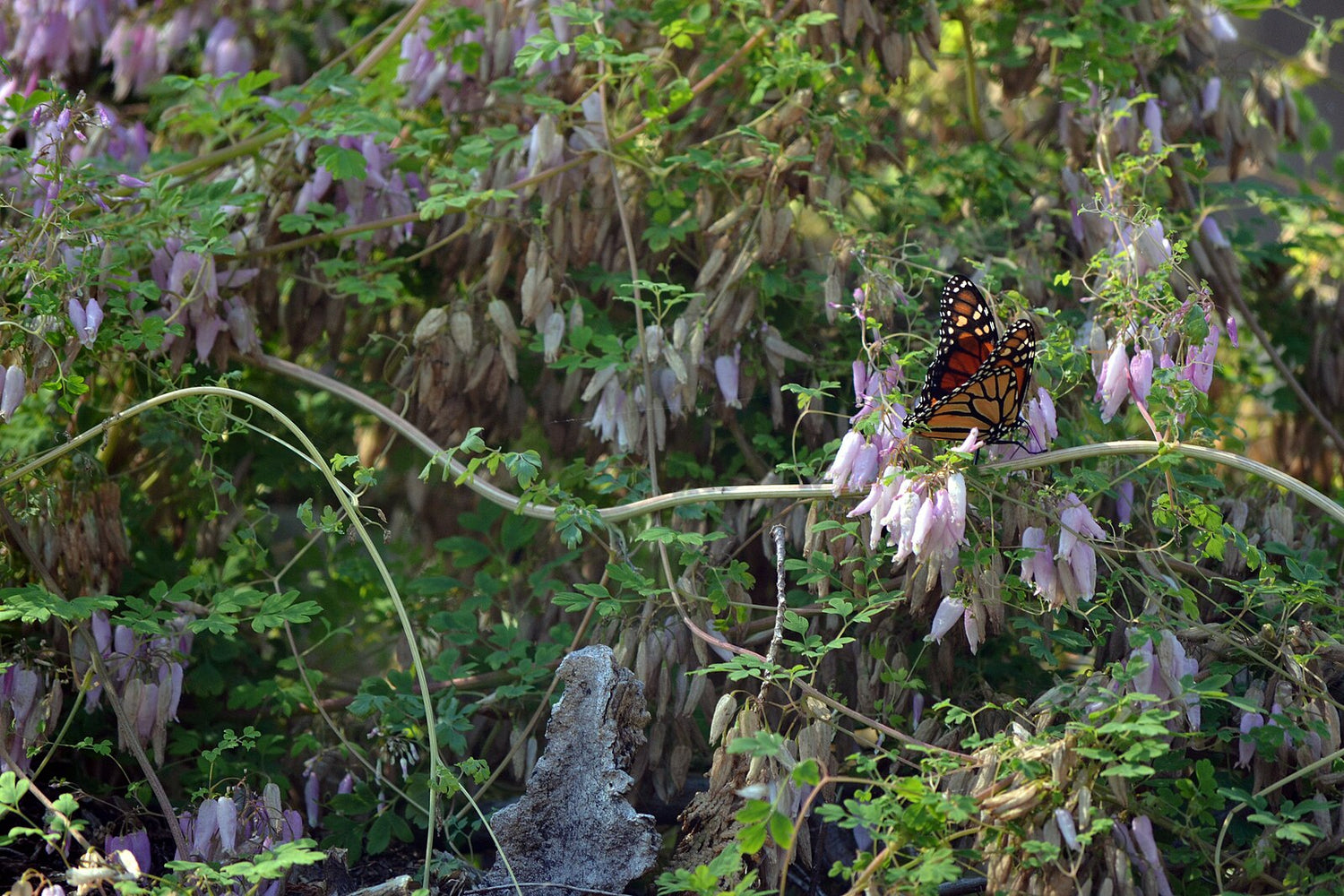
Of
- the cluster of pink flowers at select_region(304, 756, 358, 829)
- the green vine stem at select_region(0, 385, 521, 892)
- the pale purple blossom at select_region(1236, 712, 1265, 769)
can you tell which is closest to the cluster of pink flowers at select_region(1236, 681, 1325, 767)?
the pale purple blossom at select_region(1236, 712, 1265, 769)

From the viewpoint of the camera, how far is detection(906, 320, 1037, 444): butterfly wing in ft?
7.61

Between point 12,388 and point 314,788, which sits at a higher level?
point 12,388

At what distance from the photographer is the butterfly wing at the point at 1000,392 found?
2320mm

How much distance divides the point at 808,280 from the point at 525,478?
1.10 metres

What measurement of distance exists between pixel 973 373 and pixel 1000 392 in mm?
194

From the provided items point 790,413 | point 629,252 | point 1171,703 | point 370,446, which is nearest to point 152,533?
point 370,446

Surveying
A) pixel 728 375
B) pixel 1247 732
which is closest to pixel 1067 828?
pixel 1247 732

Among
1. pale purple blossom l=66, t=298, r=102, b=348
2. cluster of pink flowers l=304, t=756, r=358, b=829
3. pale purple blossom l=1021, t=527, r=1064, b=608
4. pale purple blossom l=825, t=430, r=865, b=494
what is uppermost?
pale purple blossom l=66, t=298, r=102, b=348

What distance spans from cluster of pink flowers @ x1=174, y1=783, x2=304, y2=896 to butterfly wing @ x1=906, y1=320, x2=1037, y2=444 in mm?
1490

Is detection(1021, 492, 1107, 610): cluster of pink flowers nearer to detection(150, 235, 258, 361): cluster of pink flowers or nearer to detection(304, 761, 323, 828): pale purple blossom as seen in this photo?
detection(304, 761, 323, 828): pale purple blossom

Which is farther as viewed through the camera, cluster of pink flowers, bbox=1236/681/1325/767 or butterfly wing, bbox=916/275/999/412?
butterfly wing, bbox=916/275/999/412

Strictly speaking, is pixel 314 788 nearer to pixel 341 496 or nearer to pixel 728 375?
Result: pixel 341 496

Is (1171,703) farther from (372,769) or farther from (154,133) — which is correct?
(154,133)

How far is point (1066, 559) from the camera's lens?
226cm
